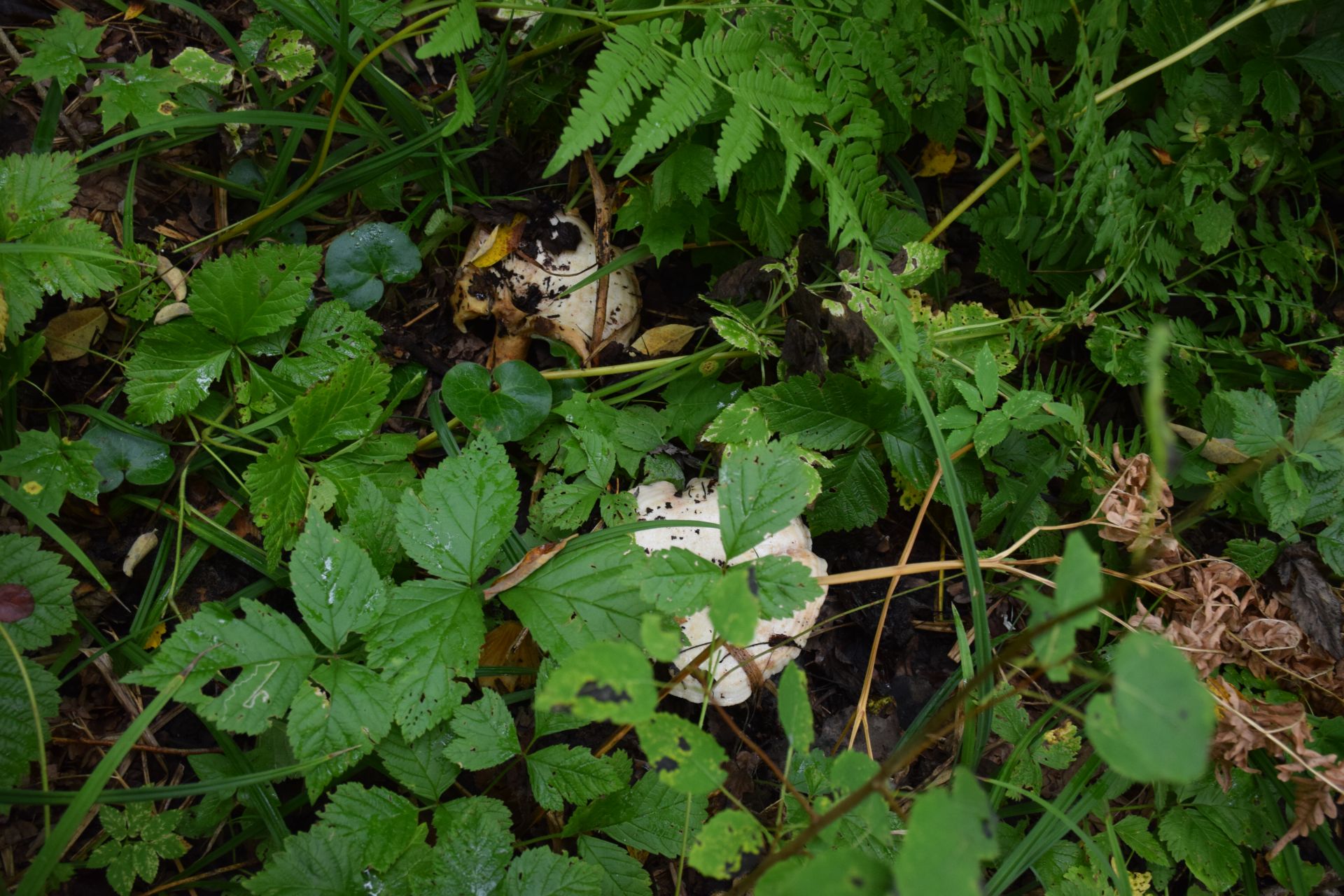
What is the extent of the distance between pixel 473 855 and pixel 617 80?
1.74 meters

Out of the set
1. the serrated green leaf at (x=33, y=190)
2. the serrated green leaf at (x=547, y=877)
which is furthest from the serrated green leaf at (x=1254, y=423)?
the serrated green leaf at (x=33, y=190)

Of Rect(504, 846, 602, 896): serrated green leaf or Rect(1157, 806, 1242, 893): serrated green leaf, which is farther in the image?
Rect(1157, 806, 1242, 893): serrated green leaf

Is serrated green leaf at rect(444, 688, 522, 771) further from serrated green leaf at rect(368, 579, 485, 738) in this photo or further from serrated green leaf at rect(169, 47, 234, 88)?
serrated green leaf at rect(169, 47, 234, 88)

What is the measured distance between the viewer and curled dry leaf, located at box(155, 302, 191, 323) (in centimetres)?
230

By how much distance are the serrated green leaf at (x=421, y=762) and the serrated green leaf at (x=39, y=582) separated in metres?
0.84

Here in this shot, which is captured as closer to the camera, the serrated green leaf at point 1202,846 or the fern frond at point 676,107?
the fern frond at point 676,107

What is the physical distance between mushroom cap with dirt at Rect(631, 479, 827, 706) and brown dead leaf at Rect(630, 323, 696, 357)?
0.49 metres

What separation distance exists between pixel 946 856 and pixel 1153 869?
Answer: 154 centimetres

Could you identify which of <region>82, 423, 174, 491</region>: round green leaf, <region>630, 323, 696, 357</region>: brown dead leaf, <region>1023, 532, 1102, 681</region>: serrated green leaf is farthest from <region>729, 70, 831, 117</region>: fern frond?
<region>82, 423, 174, 491</region>: round green leaf

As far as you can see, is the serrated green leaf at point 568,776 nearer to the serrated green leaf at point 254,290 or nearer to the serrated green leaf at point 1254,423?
the serrated green leaf at point 254,290

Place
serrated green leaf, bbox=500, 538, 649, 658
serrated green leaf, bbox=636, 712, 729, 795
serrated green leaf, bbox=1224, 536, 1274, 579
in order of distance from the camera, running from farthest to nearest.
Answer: serrated green leaf, bbox=1224, 536, 1274, 579
serrated green leaf, bbox=500, 538, 649, 658
serrated green leaf, bbox=636, 712, 729, 795

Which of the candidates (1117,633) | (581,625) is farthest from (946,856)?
(1117,633)

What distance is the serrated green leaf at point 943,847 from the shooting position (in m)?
0.92

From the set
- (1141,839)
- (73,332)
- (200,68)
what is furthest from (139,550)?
(1141,839)
